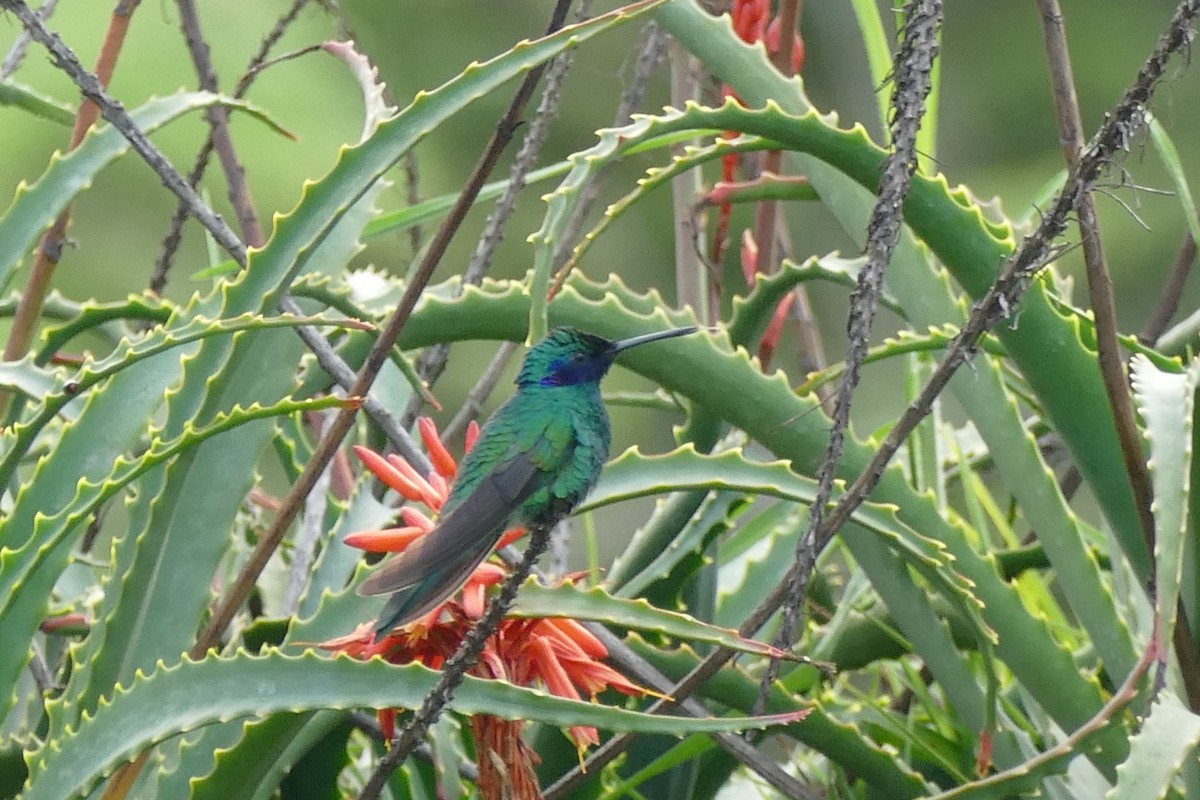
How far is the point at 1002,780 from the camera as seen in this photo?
0.82m

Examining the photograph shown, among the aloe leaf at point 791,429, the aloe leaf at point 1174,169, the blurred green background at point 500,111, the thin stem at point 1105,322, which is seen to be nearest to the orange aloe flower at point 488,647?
the aloe leaf at point 791,429

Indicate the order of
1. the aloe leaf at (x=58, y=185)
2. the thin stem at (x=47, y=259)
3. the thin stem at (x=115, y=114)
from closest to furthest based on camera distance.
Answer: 1. the thin stem at (x=115, y=114)
2. the aloe leaf at (x=58, y=185)
3. the thin stem at (x=47, y=259)

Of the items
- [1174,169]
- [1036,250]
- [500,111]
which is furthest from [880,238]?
[500,111]

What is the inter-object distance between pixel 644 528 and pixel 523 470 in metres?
0.20

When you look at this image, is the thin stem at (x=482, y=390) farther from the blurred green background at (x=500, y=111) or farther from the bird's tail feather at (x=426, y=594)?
the blurred green background at (x=500, y=111)

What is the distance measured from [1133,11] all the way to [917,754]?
6.21m

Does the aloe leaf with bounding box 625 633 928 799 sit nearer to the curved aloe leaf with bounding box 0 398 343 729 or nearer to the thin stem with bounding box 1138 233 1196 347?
the curved aloe leaf with bounding box 0 398 343 729

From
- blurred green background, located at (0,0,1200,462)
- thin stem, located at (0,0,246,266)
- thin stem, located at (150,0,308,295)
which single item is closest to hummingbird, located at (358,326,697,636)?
thin stem, located at (0,0,246,266)

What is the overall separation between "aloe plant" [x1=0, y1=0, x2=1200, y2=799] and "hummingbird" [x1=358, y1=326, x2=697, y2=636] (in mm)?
38

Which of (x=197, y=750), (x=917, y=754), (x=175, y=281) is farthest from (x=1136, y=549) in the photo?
(x=175, y=281)

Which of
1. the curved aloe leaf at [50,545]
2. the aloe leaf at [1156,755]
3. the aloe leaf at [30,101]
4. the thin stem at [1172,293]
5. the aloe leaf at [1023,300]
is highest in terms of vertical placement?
the aloe leaf at [30,101]

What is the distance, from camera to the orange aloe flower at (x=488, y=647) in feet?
2.63

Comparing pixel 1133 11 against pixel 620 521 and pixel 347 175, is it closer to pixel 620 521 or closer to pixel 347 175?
pixel 620 521

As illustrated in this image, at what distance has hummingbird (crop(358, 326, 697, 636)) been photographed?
814 millimetres
